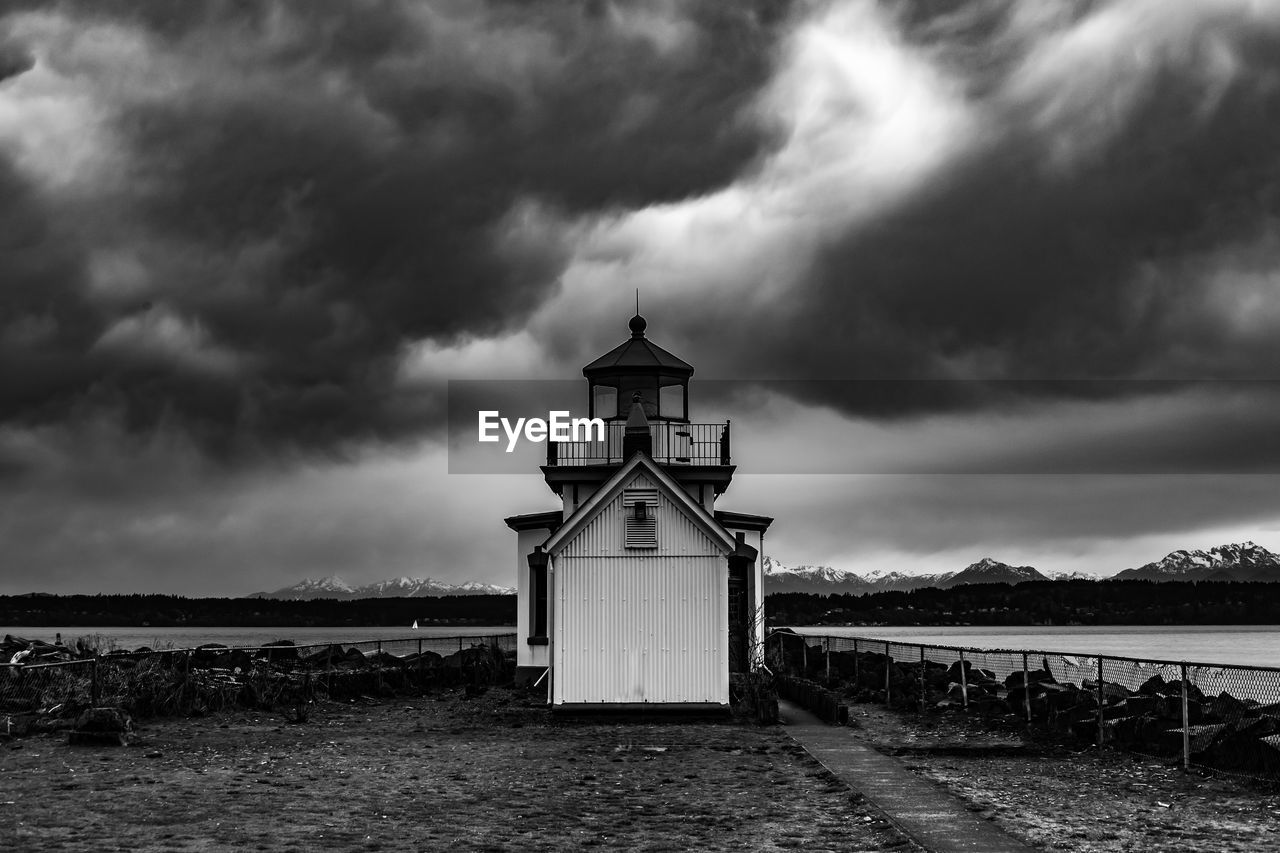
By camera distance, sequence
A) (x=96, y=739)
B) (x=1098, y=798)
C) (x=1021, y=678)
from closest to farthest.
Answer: (x=1098, y=798) → (x=96, y=739) → (x=1021, y=678)

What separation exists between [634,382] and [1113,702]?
13.3 meters

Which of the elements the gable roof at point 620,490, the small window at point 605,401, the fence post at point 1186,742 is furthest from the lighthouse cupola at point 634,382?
the fence post at point 1186,742

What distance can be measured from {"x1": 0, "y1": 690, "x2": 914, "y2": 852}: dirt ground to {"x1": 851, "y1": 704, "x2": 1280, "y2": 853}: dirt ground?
4.56 ft

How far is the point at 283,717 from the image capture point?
23.5 meters

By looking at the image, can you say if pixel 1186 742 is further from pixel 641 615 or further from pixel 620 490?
pixel 620 490

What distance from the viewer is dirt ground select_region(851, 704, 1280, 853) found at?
35.9 feet

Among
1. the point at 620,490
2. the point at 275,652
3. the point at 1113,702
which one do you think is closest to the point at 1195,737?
the point at 1113,702

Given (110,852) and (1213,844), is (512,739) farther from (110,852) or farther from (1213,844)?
(1213,844)

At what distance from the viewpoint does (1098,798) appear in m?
13.5

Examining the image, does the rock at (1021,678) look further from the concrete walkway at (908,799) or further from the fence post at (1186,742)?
the fence post at (1186,742)

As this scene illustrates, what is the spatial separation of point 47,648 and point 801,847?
29418 mm

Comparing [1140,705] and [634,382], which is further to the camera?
[634,382]

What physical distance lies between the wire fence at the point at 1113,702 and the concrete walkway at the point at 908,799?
3.28 meters

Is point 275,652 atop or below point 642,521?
below
